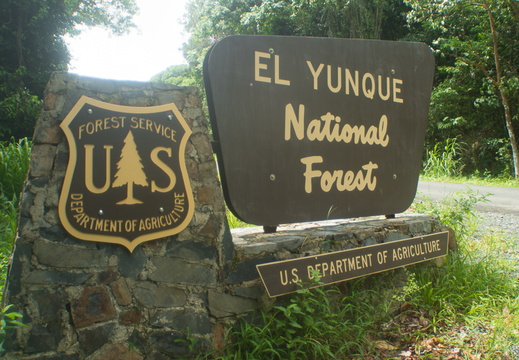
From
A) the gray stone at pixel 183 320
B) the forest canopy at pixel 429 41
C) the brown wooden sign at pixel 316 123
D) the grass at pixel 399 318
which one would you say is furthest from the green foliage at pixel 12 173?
the forest canopy at pixel 429 41

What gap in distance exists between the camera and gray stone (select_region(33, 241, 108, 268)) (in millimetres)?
1920

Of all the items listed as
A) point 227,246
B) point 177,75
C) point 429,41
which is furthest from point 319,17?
point 177,75

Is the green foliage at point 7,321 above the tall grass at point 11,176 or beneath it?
beneath

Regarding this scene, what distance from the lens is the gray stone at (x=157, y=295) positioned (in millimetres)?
2129

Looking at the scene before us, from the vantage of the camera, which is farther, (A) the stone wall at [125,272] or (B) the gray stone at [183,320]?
(B) the gray stone at [183,320]

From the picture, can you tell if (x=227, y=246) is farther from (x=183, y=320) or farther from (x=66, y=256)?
(x=66, y=256)

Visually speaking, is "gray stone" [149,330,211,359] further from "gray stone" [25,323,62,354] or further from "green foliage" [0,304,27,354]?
"green foliage" [0,304,27,354]

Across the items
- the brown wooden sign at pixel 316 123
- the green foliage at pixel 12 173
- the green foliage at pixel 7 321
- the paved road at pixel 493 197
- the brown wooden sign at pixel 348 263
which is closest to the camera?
the green foliage at pixel 7 321

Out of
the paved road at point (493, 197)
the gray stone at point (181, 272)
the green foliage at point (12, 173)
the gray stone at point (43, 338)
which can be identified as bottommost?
the paved road at point (493, 197)

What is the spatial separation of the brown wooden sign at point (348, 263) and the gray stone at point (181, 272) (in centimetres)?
28

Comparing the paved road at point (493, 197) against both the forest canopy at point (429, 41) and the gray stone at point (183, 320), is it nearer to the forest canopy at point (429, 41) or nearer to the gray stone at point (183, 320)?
the forest canopy at point (429, 41)

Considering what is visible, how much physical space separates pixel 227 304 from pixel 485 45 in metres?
13.9

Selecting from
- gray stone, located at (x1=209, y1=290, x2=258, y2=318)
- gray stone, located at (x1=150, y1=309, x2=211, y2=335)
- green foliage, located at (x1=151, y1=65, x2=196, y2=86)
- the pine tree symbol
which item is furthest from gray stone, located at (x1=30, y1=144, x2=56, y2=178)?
green foliage, located at (x1=151, y1=65, x2=196, y2=86)

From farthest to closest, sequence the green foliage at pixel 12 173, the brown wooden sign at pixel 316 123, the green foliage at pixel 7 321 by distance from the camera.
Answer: the green foliage at pixel 12 173 < the brown wooden sign at pixel 316 123 < the green foliage at pixel 7 321
